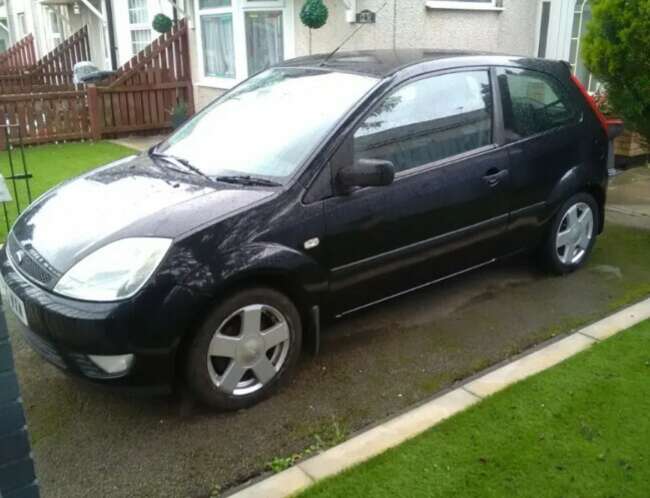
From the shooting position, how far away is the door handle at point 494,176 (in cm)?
413

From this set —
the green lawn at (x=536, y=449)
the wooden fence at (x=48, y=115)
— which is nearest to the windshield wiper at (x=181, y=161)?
the green lawn at (x=536, y=449)

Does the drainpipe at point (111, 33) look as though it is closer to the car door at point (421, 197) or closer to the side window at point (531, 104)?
the side window at point (531, 104)

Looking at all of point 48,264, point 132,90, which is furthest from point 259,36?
point 48,264

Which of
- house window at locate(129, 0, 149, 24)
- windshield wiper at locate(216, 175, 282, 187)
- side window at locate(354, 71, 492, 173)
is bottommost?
windshield wiper at locate(216, 175, 282, 187)

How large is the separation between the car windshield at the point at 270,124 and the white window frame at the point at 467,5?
5399mm

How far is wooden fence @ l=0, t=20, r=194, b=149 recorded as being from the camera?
35.9 feet

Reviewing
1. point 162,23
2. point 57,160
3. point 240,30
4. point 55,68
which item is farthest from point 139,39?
point 57,160

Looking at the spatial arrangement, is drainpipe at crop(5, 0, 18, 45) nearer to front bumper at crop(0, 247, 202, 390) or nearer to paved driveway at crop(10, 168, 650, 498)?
paved driveway at crop(10, 168, 650, 498)

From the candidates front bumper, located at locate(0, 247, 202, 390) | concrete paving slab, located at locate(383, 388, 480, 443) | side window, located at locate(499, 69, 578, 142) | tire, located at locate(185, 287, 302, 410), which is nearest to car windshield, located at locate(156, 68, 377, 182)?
tire, located at locate(185, 287, 302, 410)

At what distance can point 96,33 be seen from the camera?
Result: 17.7 metres

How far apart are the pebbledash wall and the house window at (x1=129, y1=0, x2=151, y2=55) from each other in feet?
21.8

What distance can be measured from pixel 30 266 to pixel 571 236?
12.2 ft

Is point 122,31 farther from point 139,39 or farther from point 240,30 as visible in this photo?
point 240,30

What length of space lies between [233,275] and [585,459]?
69.3 inches
